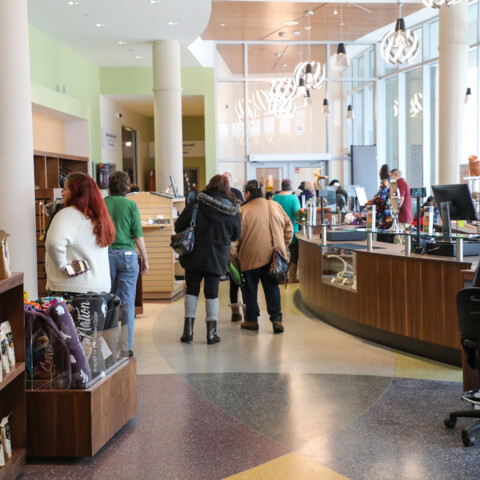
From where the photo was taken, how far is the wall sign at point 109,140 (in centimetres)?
1628

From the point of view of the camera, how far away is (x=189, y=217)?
246 inches

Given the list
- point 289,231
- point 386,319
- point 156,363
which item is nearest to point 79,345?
point 156,363

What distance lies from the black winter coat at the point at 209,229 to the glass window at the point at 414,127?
11.7 meters

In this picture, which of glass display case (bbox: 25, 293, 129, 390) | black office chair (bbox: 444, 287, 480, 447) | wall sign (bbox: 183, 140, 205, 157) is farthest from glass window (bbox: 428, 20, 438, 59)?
glass display case (bbox: 25, 293, 129, 390)

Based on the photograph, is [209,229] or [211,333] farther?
[211,333]

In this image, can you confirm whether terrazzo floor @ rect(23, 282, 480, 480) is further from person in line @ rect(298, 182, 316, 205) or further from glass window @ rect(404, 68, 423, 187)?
glass window @ rect(404, 68, 423, 187)

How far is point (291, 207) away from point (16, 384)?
7.27 metres

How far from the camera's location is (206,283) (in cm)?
639

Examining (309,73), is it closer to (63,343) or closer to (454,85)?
(454,85)

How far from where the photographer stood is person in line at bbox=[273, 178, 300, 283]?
10.4m

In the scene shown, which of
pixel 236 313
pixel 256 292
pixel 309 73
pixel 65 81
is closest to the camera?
pixel 256 292

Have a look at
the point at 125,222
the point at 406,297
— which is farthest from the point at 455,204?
the point at 125,222

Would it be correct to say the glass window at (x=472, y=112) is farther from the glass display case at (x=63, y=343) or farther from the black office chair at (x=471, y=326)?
the glass display case at (x=63, y=343)

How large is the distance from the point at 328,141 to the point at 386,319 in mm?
13301
